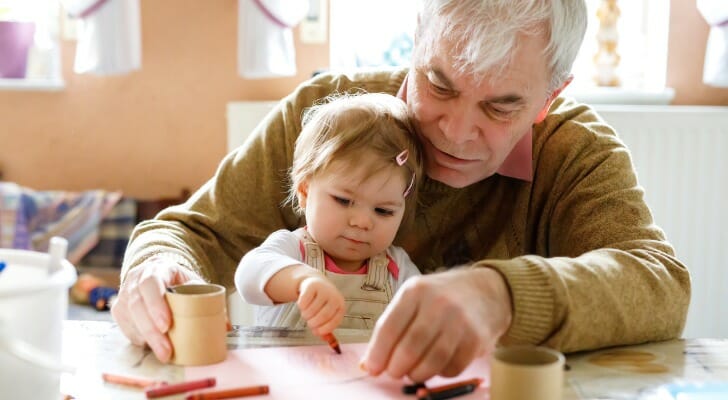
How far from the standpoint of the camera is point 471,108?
1292mm

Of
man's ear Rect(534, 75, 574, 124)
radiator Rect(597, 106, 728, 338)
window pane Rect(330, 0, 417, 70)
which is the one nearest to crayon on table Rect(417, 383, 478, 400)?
man's ear Rect(534, 75, 574, 124)

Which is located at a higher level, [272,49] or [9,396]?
[272,49]

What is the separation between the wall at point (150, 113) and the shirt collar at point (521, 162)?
66.3 inches

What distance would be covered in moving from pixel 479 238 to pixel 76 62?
205 cm

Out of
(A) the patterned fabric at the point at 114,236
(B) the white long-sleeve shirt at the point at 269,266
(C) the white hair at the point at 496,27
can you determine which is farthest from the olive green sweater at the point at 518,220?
(A) the patterned fabric at the point at 114,236

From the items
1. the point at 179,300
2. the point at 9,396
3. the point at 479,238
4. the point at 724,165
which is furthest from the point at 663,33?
the point at 9,396

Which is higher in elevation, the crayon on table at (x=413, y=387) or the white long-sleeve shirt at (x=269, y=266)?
the white long-sleeve shirt at (x=269, y=266)

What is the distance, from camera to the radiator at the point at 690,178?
Result: 8.88 ft

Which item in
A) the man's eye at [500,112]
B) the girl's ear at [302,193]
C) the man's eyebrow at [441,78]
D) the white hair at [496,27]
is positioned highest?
the white hair at [496,27]

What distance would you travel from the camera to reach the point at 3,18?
3.31 meters

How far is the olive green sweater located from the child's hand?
28cm

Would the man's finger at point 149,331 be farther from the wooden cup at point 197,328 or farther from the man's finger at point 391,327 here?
the man's finger at point 391,327

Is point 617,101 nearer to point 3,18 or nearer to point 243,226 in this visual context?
point 243,226

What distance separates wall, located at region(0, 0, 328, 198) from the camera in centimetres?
309
